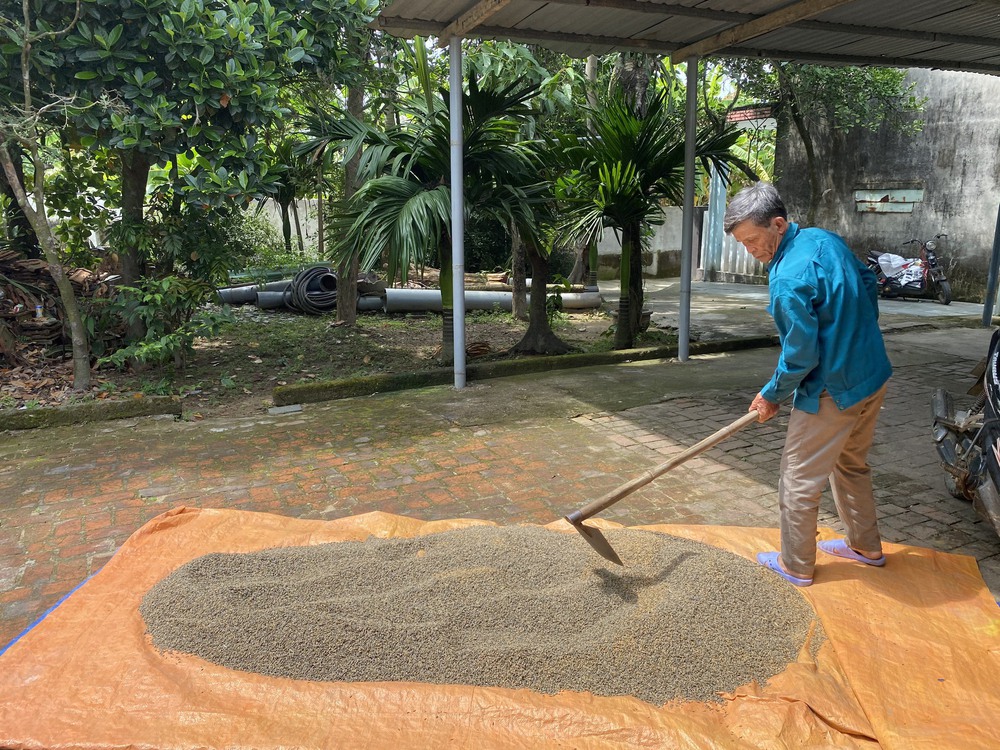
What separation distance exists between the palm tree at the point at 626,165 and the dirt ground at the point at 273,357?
1295 millimetres

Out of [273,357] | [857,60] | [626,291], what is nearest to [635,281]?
[626,291]

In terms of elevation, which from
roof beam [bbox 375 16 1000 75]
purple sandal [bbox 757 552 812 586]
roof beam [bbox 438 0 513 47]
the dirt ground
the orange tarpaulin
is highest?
roof beam [bbox 375 16 1000 75]

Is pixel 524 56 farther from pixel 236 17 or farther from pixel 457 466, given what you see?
pixel 457 466

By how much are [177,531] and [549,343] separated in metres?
4.23

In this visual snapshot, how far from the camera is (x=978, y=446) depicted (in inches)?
116

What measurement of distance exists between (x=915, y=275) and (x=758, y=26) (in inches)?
287

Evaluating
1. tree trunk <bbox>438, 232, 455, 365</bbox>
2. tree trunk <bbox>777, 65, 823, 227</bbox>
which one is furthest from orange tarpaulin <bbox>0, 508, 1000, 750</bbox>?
tree trunk <bbox>777, 65, 823, 227</bbox>

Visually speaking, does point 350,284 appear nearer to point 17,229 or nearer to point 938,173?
point 17,229

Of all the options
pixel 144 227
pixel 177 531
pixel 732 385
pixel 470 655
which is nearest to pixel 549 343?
pixel 732 385

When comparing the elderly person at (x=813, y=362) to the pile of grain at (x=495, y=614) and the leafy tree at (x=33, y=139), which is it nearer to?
the pile of grain at (x=495, y=614)

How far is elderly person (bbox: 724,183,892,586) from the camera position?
2414mm

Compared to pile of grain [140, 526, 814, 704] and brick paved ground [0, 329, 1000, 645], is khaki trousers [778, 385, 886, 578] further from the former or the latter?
brick paved ground [0, 329, 1000, 645]

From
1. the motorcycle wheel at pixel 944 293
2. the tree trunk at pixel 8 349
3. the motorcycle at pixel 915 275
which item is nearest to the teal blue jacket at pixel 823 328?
the tree trunk at pixel 8 349

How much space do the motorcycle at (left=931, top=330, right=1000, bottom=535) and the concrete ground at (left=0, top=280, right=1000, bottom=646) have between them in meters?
0.21
